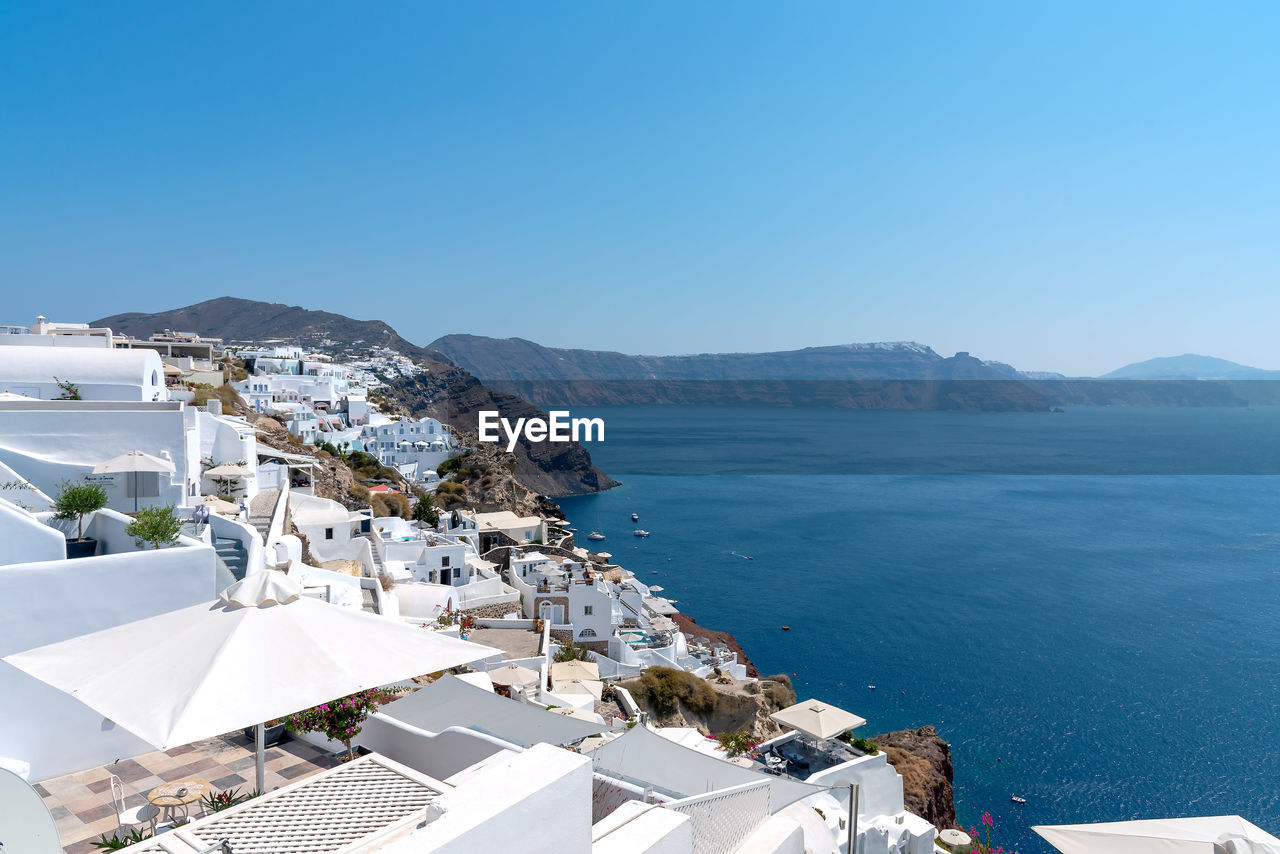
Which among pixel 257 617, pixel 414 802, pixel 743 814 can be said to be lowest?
pixel 743 814

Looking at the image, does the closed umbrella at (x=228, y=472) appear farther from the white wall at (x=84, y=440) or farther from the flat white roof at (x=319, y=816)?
the flat white roof at (x=319, y=816)

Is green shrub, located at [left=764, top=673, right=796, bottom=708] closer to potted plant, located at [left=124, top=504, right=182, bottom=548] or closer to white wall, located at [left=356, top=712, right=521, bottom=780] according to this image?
potted plant, located at [left=124, top=504, right=182, bottom=548]

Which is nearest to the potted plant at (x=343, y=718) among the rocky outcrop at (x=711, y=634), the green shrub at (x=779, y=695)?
the green shrub at (x=779, y=695)

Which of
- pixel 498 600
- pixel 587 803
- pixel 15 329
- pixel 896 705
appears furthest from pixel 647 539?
pixel 587 803

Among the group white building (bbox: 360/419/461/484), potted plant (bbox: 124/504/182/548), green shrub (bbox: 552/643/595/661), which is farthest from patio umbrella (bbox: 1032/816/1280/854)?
white building (bbox: 360/419/461/484)

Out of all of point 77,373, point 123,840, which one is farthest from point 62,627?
point 77,373

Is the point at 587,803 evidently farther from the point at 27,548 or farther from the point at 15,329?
the point at 15,329
